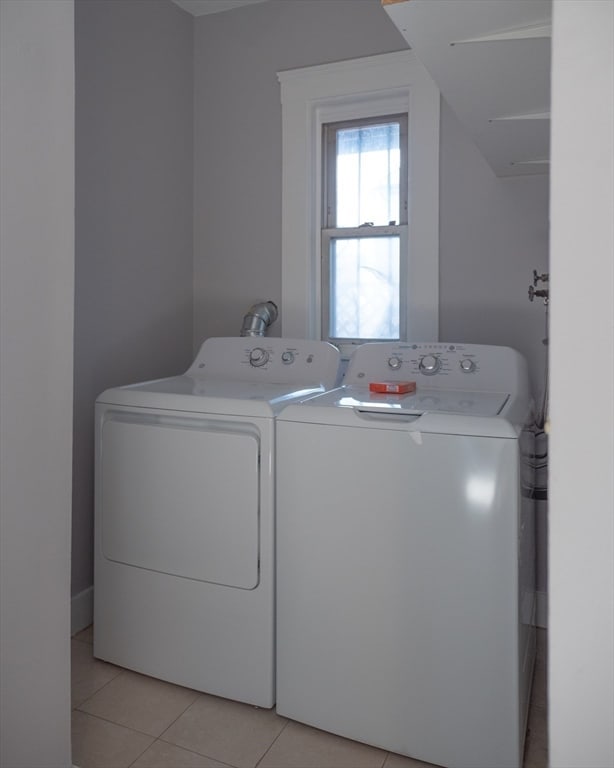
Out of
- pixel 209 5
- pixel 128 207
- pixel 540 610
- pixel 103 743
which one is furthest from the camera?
pixel 209 5

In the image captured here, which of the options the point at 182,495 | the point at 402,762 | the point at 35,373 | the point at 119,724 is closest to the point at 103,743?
the point at 119,724

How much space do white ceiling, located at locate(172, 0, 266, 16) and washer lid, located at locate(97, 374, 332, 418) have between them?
5.82 ft

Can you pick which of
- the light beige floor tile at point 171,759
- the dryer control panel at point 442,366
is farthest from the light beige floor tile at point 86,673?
the dryer control panel at point 442,366

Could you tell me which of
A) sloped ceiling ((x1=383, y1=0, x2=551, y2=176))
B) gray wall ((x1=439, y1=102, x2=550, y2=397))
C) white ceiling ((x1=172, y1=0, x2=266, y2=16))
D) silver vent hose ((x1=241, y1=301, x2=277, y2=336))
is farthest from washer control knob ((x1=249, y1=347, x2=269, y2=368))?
white ceiling ((x1=172, y1=0, x2=266, y2=16))

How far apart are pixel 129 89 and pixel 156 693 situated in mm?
2271

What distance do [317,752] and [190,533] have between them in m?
0.70

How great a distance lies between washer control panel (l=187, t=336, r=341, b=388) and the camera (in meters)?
2.31

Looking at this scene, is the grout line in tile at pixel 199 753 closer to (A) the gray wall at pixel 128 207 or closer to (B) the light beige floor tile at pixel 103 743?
(B) the light beige floor tile at pixel 103 743

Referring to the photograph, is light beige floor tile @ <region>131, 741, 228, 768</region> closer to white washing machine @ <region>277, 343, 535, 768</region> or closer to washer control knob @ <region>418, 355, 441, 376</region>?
white washing machine @ <region>277, 343, 535, 768</region>

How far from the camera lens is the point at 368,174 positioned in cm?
277

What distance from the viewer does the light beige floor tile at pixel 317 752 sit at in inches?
67.0

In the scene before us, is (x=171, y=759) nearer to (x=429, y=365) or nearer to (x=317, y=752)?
(x=317, y=752)

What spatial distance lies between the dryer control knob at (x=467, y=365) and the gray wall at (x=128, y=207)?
1371 mm

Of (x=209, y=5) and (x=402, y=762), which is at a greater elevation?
(x=209, y=5)
